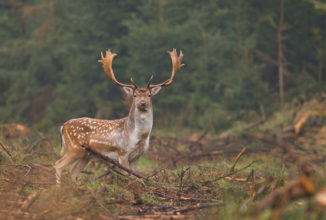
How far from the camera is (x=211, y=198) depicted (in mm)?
5840

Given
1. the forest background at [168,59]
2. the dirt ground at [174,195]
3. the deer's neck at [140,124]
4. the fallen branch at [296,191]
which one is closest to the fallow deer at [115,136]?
the deer's neck at [140,124]

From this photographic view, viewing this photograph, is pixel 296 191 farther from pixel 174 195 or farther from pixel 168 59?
pixel 168 59

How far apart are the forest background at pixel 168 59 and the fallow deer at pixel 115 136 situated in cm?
874

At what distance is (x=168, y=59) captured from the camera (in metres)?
21.6

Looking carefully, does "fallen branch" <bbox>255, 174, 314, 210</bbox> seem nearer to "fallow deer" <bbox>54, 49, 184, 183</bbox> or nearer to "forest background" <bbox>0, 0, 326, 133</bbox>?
"fallow deer" <bbox>54, 49, 184, 183</bbox>

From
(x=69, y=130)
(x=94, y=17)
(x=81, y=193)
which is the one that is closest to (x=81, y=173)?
(x=69, y=130)

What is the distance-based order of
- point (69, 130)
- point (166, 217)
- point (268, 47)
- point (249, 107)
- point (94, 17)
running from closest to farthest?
1. point (166, 217)
2. point (69, 130)
3. point (249, 107)
4. point (268, 47)
5. point (94, 17)

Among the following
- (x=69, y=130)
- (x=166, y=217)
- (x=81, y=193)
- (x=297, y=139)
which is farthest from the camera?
(x=297, y=139)

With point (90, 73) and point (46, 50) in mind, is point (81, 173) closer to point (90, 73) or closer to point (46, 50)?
point (90, 73)

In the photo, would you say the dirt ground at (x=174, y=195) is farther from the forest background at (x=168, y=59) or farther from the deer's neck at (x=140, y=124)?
the forest background at (x=168, y=59)

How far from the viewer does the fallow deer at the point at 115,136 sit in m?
7.98

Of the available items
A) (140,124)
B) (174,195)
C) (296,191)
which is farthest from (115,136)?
(296,191)

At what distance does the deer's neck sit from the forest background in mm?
8861

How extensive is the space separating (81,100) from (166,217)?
60.1 feet
